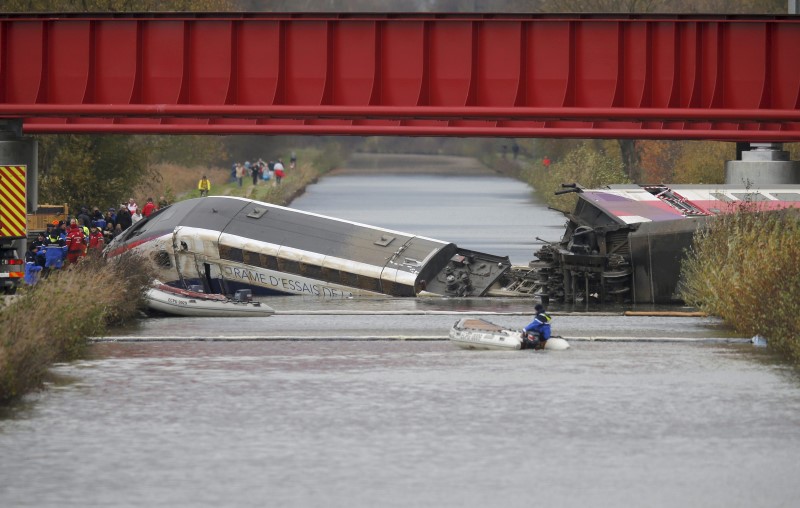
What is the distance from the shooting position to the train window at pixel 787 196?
154ft

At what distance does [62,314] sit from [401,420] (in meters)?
7.90

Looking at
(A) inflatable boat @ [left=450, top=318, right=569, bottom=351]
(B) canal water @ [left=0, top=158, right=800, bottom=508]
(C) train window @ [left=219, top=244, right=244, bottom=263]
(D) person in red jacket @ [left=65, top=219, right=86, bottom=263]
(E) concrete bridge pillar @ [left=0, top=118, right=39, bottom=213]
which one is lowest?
(B) canal water @ [left=0, top=158, right=800, bottom=508]

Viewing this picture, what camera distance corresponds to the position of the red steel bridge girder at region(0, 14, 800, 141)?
45625mm

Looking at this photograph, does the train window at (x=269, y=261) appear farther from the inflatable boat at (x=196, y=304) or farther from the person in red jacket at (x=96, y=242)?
the person in red jacket at (x=96, y=242)

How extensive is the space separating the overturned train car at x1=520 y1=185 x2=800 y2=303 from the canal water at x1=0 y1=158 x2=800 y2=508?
257cm

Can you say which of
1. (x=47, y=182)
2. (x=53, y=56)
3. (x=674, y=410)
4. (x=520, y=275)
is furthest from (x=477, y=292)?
(x=47, y=182)

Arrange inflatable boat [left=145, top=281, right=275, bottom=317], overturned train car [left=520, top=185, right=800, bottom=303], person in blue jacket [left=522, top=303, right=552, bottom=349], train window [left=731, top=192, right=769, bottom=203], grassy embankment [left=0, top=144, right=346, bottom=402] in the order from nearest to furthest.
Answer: grassy embankment [left=0, top=144, right=346, bottom=402] < person in blue jacket [left=522, top=303, right=552, bottom=349] < inflatable boat [left=145, top=281, right=275, bottom=317] < overturned train car [left=520, top=185, right=800, bottom=303] < train window [left=731, top=192, right=769, bottom=203]

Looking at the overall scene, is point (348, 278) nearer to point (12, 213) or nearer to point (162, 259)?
point (162, 259)

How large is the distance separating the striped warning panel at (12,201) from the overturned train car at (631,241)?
14824 millimetres

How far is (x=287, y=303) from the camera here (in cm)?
4606

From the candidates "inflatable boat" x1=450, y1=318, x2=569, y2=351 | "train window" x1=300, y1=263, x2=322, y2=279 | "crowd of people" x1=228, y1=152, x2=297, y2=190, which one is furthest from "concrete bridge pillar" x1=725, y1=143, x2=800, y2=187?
"crowd of people" x1=228, y1=152, x2=297, y2=190

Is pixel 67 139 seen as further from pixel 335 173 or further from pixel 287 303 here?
pixel 335 173

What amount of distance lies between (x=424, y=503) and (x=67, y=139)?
48.6 metres

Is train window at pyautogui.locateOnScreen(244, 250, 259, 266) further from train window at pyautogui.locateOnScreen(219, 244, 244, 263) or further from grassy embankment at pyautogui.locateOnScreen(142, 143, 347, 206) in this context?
grassy embankment at pyautogui.locateOnScreen(142, 143, 347, 206)
